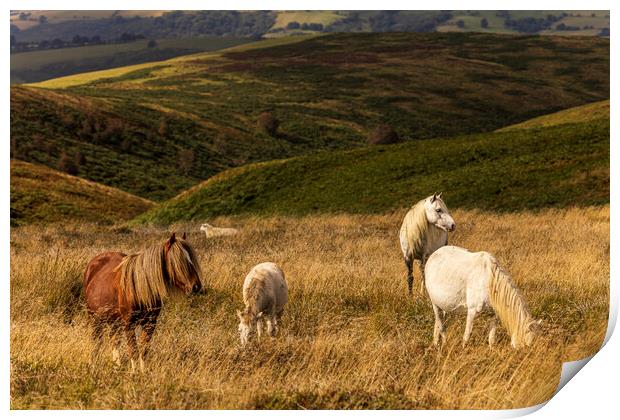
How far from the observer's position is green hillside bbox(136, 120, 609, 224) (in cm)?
4062

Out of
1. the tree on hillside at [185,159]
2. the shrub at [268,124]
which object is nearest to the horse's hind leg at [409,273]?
the tree on hillside at [185,159]

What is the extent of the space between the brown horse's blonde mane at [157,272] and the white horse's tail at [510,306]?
152 inches

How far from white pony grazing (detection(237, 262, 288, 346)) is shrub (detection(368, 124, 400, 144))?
287ft

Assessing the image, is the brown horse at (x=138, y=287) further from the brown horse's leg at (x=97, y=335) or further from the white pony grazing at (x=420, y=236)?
the white pony grazing at (x=420, y=236)

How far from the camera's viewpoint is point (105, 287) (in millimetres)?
10992

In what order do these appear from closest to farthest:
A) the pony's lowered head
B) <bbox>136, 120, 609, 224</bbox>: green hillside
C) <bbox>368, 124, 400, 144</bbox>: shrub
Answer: the pony's lowered head, <bbox>136, 120, 609, 224</bbox>: green hillside, <bbox>368, 124, 400, 144</bbox>: shrub

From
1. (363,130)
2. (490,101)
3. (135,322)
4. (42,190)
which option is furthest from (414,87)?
(135,322)

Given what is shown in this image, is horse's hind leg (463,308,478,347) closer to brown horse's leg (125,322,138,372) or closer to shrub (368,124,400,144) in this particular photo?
brown horse's leg (125,322,138,372)

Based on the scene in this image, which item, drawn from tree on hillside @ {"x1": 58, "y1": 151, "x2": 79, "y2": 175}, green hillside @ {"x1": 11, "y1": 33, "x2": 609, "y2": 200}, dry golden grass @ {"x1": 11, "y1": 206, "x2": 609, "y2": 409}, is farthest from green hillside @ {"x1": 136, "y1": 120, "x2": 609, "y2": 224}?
green hillside @ {"x1": 11, "y1": 33, "x2": 609, "y2": 200}

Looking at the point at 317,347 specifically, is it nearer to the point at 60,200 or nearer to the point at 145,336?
the point at 145,336

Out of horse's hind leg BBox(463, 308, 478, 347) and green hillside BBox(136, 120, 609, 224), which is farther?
green hillside BBox(136, 120, 609, 224)

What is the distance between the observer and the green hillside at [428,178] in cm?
→ 4062

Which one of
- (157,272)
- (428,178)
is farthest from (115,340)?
(428,178)

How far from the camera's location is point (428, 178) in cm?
4700
